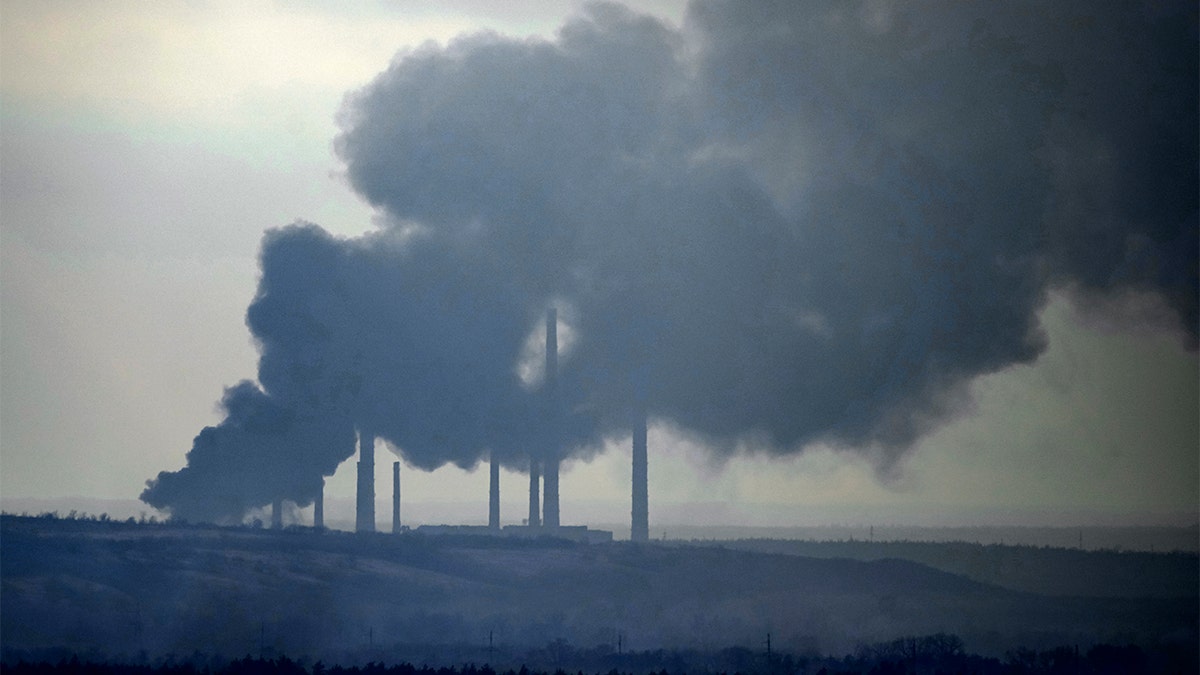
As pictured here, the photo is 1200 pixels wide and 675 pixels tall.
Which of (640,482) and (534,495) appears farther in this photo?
(534,495)

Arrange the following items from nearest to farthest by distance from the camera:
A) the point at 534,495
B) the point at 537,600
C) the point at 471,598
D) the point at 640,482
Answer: the point at 471,598
the point at 537,600
the point at 640,482
the point at 534,495

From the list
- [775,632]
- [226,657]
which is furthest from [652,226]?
[226,657]

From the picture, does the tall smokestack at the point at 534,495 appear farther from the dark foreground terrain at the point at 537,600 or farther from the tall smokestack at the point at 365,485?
the tall smokestack at the point at 365,485

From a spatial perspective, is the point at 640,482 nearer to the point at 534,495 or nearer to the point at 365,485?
the point at 534,495

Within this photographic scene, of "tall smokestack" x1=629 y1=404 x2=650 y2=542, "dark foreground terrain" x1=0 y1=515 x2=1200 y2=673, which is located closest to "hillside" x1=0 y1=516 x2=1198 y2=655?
"dark foreground terrain" x1=0 y1=515 x2=1200 y2=673

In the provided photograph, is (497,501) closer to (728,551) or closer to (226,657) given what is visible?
(728,551)

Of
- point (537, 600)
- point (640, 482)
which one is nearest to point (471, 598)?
point (537, 600)

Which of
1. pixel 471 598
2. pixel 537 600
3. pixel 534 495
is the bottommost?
pixel 537 600
